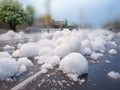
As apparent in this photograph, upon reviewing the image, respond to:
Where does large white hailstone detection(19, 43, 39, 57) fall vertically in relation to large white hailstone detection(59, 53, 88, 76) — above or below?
below

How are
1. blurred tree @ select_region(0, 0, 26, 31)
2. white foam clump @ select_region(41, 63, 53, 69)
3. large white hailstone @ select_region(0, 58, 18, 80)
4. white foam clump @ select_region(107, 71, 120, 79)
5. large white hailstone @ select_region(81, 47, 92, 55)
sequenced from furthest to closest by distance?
blurred tree @ select_region(0, 0, 26, 31), large white hailstone @ select_region(81, 47, 92, 55), white foam clump @ select_region(41, 63, 53, 69), white foam clump @ select_region(107, 71, 120, 79), large white hailstone @ select_region(0, 58, 18, 80)

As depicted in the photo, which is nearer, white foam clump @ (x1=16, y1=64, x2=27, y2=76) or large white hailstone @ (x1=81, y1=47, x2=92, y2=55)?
white foam clump @ (x1=16, y1=64, x2=27, y2=76)

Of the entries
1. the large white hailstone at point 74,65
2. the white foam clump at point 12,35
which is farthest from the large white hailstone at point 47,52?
the white foam clump at point 12,35

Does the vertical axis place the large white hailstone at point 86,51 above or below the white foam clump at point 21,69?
below

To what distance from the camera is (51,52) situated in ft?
33.8

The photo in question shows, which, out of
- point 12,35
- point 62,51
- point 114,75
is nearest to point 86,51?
point 62,51

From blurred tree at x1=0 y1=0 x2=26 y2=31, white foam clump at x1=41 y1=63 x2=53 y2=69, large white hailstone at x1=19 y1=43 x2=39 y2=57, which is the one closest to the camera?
white foam clump at x1=41 y1=63 x2=53 y2=69

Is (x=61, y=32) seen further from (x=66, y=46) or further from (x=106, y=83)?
(x=106, y=83)

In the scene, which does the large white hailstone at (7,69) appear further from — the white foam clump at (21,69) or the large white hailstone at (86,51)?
the large white hailstone at (86,51)

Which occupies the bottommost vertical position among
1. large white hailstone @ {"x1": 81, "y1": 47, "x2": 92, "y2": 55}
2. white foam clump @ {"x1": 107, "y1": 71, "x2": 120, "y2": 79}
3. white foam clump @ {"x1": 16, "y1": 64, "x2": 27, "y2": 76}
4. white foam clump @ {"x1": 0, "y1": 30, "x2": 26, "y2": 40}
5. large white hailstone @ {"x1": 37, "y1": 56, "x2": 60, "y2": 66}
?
white foam clump @ {"x1": 0, "y1": 30, "x2": 26, "y2": 40}

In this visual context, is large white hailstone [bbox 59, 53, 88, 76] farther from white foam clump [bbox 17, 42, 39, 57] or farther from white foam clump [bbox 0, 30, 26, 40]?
white foam clump [bbox 0, 30, 26, 40]

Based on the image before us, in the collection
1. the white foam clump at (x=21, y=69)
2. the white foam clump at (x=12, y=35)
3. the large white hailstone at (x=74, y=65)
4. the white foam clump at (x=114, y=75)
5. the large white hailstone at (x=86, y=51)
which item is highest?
the large white hailstone at (x=74, y=65)

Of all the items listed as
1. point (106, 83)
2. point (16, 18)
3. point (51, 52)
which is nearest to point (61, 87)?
point (106, 83)

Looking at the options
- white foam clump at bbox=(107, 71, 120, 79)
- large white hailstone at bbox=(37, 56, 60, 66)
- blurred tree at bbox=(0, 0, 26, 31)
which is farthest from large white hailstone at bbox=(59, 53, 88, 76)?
blurred tree at bbox=(0, 0, 26, 31)
